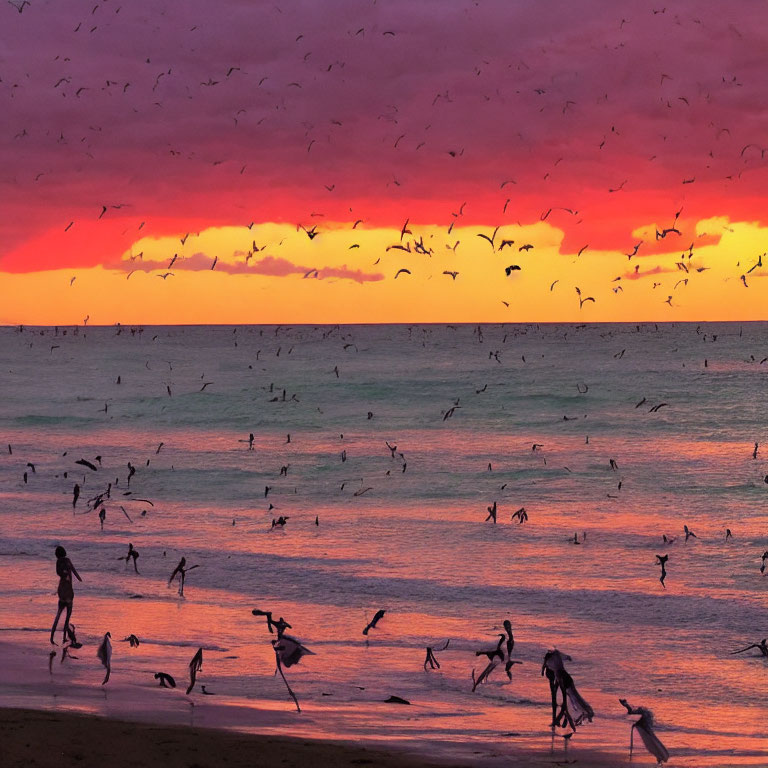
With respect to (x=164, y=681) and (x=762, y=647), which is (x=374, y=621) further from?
(x=762, y=647)

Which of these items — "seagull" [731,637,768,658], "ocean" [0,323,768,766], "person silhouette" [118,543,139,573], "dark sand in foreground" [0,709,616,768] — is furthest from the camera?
"person silhouette" [118,543,139,573]

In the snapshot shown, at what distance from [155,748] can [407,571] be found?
12.6m

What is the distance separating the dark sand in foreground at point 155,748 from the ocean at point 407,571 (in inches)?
31.3

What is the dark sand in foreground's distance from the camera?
895cm

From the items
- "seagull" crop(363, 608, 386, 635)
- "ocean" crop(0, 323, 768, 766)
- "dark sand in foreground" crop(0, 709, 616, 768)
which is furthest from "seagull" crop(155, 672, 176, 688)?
"seagull" crop(363, 608, 386, 635)

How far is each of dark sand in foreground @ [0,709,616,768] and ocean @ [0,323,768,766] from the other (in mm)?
796

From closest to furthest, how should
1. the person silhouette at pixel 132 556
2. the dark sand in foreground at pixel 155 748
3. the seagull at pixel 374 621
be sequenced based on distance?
1. the dark sand in foreground at pixel 155 748
2. the seagull at pixel 374 621
3. the person silhouette at pixel 132 556

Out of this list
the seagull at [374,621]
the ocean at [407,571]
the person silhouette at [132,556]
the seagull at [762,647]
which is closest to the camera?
the ocean at [407,571]

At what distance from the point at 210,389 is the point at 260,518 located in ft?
183

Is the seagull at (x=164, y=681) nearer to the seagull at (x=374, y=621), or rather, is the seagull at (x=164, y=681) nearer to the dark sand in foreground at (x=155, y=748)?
the dark sand in foreground at (x=155, y=748)

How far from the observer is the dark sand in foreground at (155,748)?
8953mm

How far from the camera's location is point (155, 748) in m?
9.33

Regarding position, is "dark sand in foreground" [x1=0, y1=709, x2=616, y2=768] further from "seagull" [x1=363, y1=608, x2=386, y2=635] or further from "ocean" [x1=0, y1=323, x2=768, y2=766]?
"seagull" [x1=363, y1=608, x2=386, y2=635]

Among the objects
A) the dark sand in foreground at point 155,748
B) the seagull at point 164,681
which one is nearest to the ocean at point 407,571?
the seagull at point 164,681
